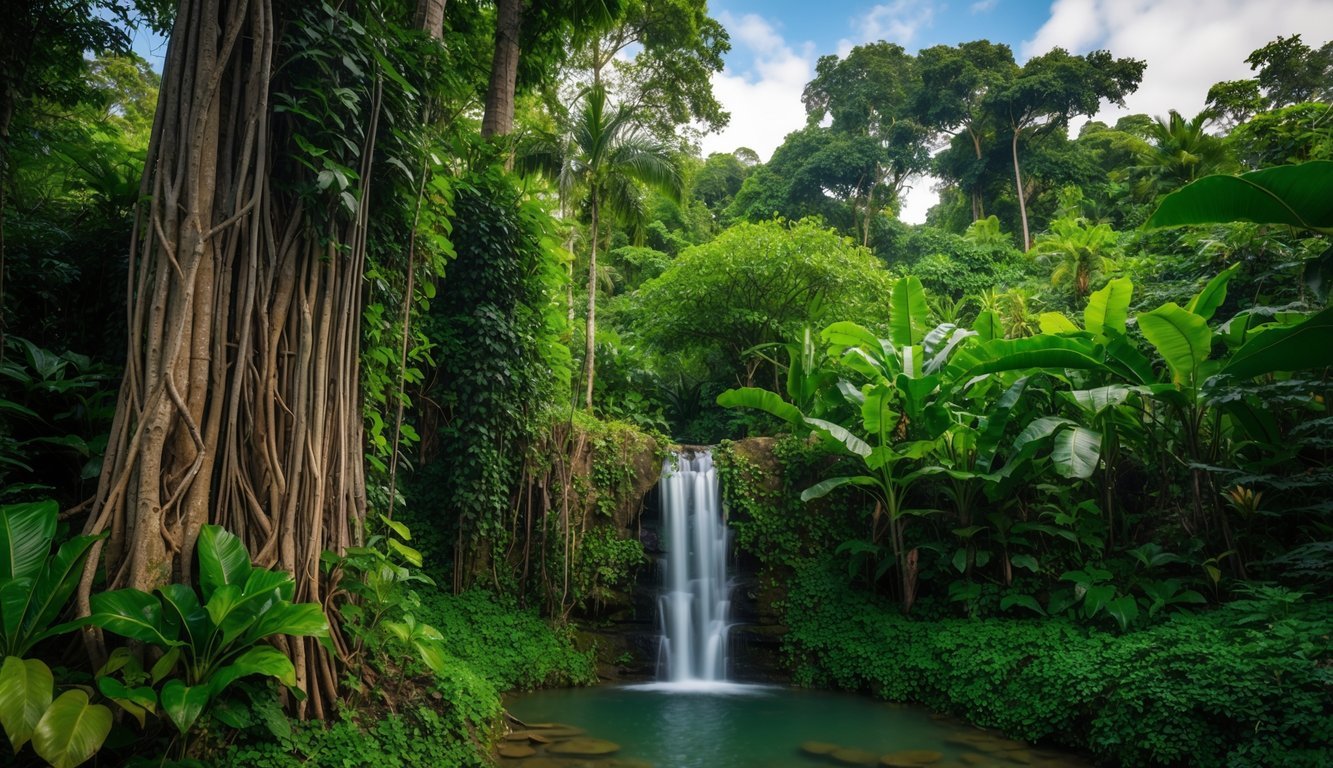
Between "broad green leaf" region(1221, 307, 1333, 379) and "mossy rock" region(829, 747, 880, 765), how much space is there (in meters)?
3.77

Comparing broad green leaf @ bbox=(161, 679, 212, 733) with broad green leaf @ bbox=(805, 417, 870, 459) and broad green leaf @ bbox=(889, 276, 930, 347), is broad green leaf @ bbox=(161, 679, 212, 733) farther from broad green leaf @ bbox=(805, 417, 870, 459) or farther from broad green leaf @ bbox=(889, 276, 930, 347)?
broad green leaf @ bbox=(889, 276, 930, 347)

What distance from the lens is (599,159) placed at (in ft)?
33.8

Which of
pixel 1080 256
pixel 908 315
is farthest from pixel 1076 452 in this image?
pixel 1080 256

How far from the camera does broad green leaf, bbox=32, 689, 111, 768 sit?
2.43m

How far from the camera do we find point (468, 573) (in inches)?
260

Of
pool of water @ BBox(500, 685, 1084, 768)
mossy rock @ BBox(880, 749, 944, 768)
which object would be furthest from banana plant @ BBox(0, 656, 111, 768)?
mossy rock @ BBox(880, 749, 944, 768)

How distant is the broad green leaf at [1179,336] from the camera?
5.50 metres


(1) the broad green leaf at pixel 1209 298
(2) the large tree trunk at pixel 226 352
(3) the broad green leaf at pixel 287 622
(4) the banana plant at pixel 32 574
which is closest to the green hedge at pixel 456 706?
(2) the large tree trunk at pixel 226 352

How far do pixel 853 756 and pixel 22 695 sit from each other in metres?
4.41

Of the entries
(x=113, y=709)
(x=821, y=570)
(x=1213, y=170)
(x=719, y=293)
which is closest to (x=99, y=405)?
(x=113, y=709)

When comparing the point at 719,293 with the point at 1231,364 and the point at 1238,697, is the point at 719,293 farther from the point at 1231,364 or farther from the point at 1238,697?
the point at 1238,697

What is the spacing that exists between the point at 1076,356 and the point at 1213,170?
1086 centimetres

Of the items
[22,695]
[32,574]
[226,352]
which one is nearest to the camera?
[22,695]

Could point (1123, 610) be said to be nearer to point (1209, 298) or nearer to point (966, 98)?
point (1209, 298)
